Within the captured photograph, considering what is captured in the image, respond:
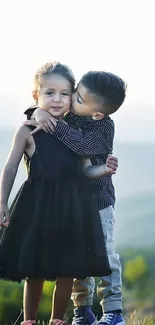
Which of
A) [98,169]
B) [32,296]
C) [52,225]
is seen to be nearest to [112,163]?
[98,169]

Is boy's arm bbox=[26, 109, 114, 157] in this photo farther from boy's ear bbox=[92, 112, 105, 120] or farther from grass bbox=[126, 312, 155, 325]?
grass bbox=[126, 312, 155, 325]

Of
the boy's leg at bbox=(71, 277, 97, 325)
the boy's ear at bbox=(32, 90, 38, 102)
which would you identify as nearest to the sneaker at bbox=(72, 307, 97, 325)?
the boy's leg at bbox=(71, 277, 97, 325)

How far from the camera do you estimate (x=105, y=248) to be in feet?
9.93

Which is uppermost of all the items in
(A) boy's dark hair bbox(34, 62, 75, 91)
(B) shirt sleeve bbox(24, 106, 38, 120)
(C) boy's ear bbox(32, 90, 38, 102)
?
(A) boy's dark hair bbox(34, 62, 75, 91)

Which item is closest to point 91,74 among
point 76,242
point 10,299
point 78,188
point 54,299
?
point 78,188

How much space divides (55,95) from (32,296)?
0.68 meters

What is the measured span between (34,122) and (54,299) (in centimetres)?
61

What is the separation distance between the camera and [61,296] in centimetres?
301

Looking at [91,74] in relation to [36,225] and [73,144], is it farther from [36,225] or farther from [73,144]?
[36,225]

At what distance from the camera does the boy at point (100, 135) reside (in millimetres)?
2988

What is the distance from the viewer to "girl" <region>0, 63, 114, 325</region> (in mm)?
2926

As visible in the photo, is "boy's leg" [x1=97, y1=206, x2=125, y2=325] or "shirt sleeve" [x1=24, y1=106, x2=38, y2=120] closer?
"shirt sleeve" [x1=24, y1=106, x2=38, y2=120]

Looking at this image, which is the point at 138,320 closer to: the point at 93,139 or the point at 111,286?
the point at 111,286

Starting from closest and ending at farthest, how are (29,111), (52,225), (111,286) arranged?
1. (52,225)
2. (29,111)
3. (111,286)
